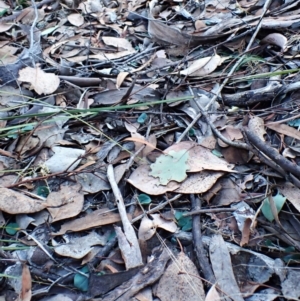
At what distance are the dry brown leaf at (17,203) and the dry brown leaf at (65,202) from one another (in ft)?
0.10

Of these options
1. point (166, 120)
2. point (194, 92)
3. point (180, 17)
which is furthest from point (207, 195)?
point (180, 17)

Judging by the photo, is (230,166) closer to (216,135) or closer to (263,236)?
(216,135)

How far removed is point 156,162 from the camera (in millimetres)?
1345

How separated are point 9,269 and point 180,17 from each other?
4.74 feet

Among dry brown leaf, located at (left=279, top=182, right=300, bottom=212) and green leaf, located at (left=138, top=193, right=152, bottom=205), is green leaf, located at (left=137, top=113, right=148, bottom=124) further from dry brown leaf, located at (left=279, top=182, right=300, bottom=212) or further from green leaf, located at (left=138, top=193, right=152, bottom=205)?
dry brown leaf, located at (left=279, top=182, right=300, bottom=212)

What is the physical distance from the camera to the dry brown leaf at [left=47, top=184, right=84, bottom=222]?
1261 millimetres

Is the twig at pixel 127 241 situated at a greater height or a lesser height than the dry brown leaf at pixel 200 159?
lesser

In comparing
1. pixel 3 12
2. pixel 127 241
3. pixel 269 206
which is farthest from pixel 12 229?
pixel 3 12

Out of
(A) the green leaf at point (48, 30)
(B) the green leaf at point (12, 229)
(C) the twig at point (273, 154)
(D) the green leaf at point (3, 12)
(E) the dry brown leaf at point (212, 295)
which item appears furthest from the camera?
(D) the green leaf at point (3, 12)

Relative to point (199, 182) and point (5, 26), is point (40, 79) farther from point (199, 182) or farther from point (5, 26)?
point (199, 182)

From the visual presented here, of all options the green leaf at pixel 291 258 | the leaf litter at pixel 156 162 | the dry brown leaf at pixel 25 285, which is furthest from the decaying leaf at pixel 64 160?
the green leaf at pixel 291 258

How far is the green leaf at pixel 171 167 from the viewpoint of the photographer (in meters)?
1.28

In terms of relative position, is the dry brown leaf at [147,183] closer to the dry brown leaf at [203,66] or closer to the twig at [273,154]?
the twig at [273,154]

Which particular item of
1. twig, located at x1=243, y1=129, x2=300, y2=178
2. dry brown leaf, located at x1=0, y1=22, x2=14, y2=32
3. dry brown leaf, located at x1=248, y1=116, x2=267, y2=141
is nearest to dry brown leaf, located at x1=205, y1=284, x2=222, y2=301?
twig, located at x1=243, y1=129, x2=300, y2=178
